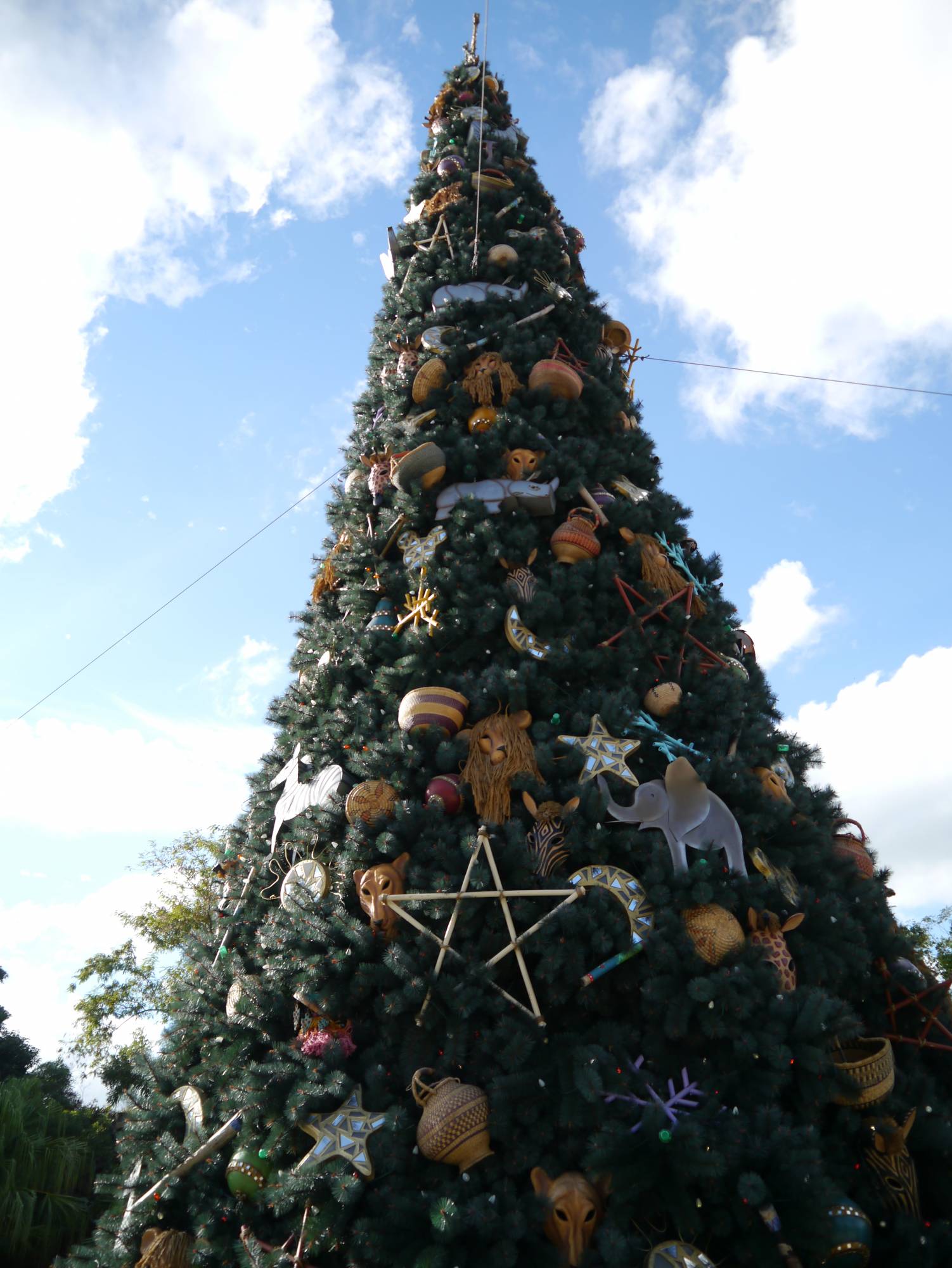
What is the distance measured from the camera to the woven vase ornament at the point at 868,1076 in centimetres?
304

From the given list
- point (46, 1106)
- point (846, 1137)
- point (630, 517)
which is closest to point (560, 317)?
point (630, 517)

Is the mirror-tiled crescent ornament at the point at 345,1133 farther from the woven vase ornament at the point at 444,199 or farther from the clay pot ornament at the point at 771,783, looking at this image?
the woven vase ornament at the point at 444,199

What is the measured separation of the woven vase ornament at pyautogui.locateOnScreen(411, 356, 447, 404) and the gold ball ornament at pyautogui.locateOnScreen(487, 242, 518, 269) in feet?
4.57

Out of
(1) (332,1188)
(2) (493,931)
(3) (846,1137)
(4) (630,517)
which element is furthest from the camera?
(4) (630,517)

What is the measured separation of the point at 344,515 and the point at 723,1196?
14.8ft

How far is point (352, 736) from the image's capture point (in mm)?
4266

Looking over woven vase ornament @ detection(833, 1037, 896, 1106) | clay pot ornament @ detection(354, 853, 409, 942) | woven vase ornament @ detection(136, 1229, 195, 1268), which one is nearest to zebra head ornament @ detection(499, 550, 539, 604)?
clay pot ornament @ detection(354, 853, 409, 942)

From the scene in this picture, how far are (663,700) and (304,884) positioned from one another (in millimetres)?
1899

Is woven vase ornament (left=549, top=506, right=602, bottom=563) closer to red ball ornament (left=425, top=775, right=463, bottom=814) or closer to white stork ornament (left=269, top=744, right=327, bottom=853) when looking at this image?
red ball ornament (left=425, top=775, right=463, bottom=814)

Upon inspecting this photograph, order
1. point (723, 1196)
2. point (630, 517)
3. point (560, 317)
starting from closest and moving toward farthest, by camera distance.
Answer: point (723, 1196) < point (630, 517) < point (560, 317)

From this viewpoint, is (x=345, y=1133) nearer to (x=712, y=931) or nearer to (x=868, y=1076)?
(x=712, y=931)

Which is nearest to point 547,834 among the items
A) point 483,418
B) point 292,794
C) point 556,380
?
point 292,794

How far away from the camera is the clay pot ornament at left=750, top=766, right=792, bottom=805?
3904mm

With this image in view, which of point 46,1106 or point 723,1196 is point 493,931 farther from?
point 46,1106
